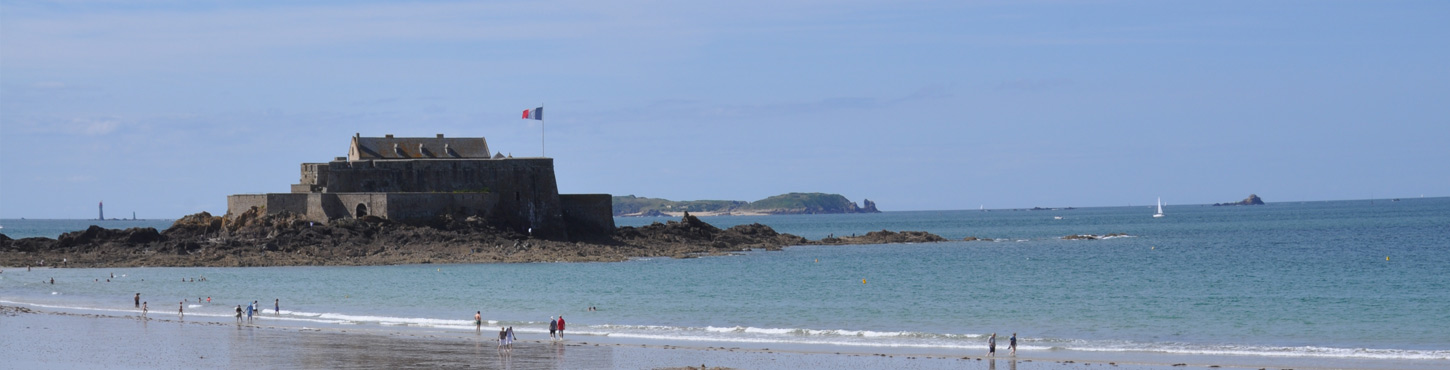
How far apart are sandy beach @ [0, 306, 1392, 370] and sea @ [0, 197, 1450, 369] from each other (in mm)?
1410

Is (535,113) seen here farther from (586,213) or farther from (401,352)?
(401,352)

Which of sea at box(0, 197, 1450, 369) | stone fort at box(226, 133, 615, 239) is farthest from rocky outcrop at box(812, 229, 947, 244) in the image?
stone fort at box(226, 133, 615, 239)

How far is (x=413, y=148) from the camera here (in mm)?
64562

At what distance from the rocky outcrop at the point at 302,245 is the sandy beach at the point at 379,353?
22.5m

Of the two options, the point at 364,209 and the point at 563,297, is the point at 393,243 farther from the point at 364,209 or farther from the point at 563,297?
the point at 563,297

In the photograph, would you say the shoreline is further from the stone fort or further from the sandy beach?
the stone fort

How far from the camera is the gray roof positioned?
63.8 metres

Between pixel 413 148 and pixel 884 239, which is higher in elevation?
pixel 413 148

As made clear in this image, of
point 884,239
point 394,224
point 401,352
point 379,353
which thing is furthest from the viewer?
point 884,239

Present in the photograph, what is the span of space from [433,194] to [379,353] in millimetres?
33257

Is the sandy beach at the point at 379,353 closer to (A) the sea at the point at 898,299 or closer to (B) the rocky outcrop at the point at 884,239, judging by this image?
(A) the sea at the point at 898,299

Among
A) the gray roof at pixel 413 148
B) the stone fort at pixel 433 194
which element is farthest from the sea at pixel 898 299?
the gray roof at pixel 413 148

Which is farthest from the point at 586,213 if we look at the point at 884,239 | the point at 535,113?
the point at 884,239

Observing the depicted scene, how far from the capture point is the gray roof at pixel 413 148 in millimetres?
63781
